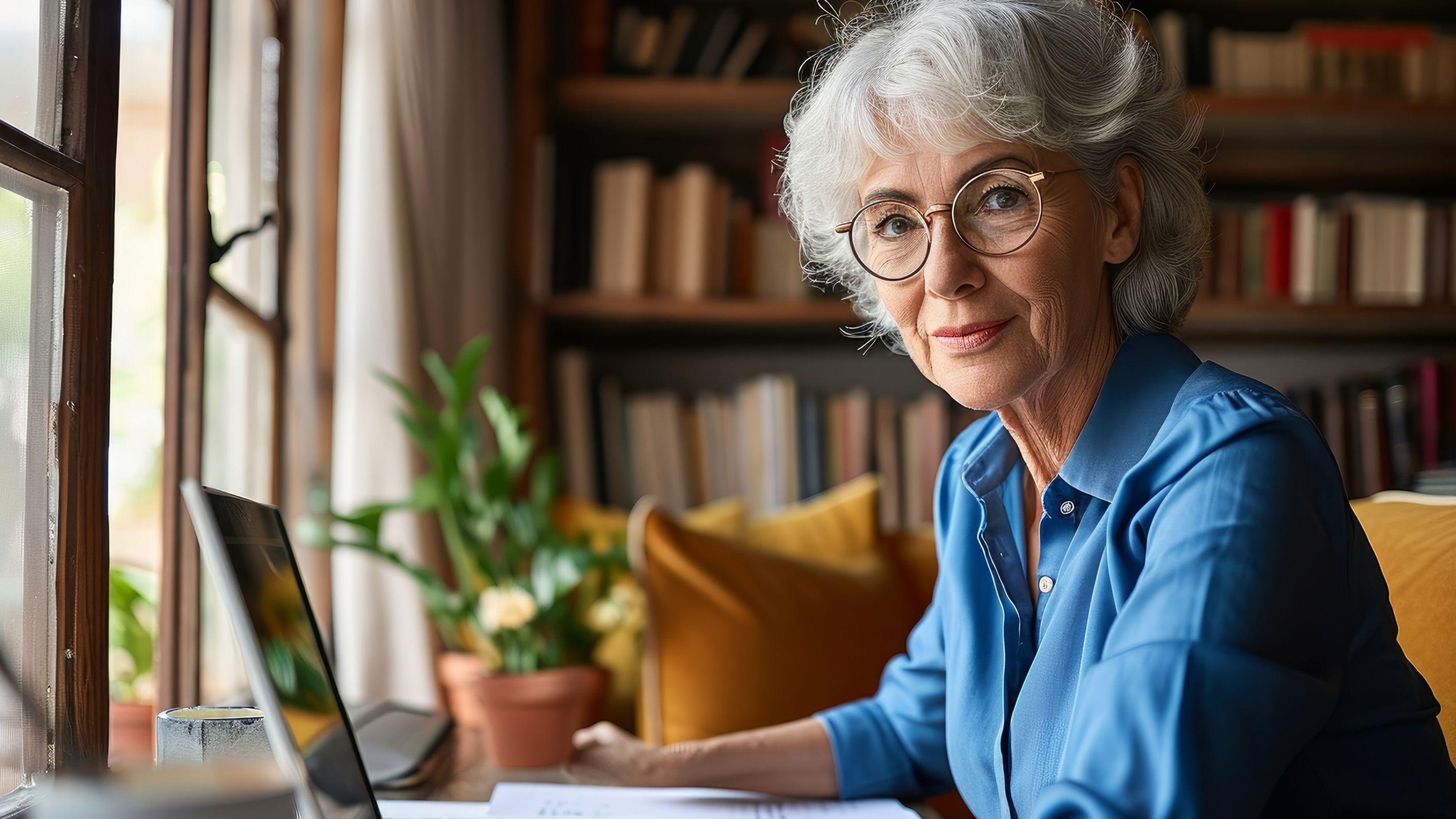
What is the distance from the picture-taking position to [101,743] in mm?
842

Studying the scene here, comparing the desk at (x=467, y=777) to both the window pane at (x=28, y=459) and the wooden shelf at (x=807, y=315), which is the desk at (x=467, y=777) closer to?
the window pane at (x=28, y=459)

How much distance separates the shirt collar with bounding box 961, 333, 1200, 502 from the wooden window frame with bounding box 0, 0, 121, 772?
782mm

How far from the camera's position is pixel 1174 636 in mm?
634

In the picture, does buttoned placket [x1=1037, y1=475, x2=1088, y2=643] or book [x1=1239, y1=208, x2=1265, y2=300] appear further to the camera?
book [x1=1239, y1=208, x2=1265, y2=300]

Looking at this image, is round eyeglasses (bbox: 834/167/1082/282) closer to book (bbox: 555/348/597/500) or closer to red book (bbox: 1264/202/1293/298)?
book (bbox: 555/348/597/500)

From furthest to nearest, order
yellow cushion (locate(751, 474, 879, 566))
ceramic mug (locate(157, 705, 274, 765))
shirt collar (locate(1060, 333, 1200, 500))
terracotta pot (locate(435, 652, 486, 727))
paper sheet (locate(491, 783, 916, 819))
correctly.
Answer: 1. yellow cushion (locate(751, 474, 879, 566))
2. terracotta pot (locate(435, 652, 486, 727))
3. paper sheet (locate(491, 783, 916, 819))
4. shirt collar (locate(1060, 333, 1200, 500))
5. ceramic mug (locate(157, 705, 274, 765))

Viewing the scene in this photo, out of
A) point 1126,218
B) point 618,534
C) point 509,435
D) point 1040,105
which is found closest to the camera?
point 1040,105

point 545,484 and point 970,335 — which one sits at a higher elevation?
point 970,335

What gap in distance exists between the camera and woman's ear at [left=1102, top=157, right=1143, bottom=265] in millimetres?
994

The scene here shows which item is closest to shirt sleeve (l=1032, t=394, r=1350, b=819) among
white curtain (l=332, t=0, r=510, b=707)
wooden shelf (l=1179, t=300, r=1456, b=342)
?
white curtain (l=332, t=0, r=510, b=707)

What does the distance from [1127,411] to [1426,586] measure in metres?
0.30

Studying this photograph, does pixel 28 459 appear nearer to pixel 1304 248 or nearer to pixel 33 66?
pixel 33 66

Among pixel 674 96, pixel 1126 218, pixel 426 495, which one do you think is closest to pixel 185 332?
pixel 426 495

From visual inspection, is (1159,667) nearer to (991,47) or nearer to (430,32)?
(991,47)
